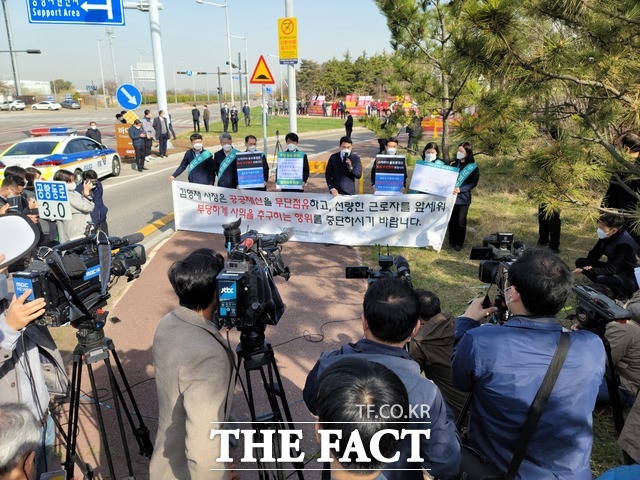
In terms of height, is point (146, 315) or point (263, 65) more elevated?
point (263, 65)

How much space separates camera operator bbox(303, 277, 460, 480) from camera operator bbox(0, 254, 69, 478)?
149 cm

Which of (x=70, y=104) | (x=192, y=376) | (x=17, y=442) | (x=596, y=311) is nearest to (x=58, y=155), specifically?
(x=192, y=376)

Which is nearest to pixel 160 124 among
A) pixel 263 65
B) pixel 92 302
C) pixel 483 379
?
pixel 263 65

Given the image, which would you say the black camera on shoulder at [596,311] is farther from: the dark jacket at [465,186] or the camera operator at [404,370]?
the dark jacket at [465,186]

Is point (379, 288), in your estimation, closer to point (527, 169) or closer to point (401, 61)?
point (527, 169)

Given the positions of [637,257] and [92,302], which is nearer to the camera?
[92,302]

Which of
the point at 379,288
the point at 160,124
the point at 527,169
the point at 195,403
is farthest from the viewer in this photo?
the point at 160,124

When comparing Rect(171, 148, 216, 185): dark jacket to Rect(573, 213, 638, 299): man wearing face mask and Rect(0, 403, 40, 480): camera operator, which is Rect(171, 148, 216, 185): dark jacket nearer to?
Rect(573, 213, 638, 299): man wearing face mask

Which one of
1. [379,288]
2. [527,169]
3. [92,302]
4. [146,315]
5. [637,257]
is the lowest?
[146,315]

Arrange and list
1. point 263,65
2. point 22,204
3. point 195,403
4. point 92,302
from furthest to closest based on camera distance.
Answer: point 263,65 → point 22,204 → point 92,302 → point 195,403

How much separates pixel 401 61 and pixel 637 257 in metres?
5.59

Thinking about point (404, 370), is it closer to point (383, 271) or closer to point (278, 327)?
point (383, 271)

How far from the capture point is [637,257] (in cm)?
482

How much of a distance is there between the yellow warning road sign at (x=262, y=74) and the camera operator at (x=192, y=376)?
27.1 feet
